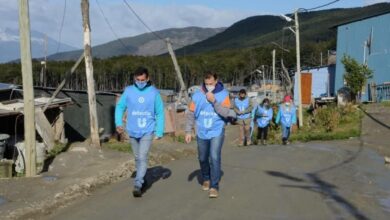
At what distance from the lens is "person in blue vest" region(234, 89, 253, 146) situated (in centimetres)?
1627

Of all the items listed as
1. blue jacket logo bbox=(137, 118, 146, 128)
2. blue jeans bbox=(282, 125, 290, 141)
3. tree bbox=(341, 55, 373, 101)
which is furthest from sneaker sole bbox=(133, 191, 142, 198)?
tree bbox=(341, 55, 373, 101)

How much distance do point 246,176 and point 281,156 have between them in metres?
3.77

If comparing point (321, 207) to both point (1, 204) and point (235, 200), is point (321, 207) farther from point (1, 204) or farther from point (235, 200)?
point (1, 204)

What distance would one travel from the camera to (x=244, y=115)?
1661 cm

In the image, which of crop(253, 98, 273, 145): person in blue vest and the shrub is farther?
the shrub

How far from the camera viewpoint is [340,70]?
47531 mm

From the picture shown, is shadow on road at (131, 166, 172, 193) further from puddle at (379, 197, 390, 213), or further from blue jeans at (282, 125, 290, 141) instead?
blue jeans at (282, 125, 290, 141)

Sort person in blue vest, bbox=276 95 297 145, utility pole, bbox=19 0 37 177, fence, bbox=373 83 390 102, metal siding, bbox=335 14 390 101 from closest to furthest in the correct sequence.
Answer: utility pole, bbox=19 0 37 177
person in blue vest, bbox=276 95 297 145
fence, bbox=373 83 390 102
metal siding, bbox=335 14 390 101

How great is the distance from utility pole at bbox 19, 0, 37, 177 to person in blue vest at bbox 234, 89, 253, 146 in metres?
6.28

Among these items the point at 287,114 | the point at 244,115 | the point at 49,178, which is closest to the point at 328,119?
the point at 287,114

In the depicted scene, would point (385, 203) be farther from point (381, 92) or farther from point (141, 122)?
point (381, 92)

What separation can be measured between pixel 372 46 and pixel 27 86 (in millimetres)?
36008

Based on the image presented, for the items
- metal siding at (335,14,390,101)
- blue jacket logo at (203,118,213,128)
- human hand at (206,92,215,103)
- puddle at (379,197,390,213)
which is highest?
metal siding at (335,14,390,101)

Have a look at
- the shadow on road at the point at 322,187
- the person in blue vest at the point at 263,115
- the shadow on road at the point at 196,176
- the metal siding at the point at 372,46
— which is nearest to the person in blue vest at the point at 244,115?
the person in blue vest at the point at 263,115
